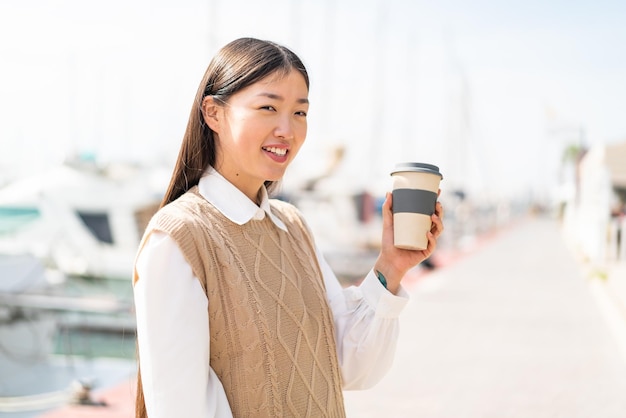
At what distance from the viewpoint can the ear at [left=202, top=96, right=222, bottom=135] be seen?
1.57m

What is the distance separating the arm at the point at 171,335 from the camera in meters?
1.32

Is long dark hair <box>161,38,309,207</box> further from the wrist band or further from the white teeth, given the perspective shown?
the wrist band

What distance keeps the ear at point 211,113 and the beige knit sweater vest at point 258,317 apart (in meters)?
0.18

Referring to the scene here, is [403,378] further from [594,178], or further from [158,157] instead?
[158,157]

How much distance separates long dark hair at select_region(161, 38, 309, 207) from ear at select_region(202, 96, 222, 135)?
0.02m

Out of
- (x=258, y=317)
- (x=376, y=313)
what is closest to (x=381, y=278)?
(x=376, y=313)

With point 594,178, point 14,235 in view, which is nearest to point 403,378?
point 14,235

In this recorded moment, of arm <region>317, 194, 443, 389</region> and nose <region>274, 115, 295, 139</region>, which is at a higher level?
nose <region>274, 115, 295, 139</region>

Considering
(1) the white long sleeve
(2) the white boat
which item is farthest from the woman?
(2) the white boat

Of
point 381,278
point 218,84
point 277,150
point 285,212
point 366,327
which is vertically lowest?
point 366,327

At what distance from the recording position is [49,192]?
1559 cm

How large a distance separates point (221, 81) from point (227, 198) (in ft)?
0.89

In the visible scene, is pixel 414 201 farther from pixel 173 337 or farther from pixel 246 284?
pixel 173 337

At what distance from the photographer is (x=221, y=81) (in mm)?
1551
